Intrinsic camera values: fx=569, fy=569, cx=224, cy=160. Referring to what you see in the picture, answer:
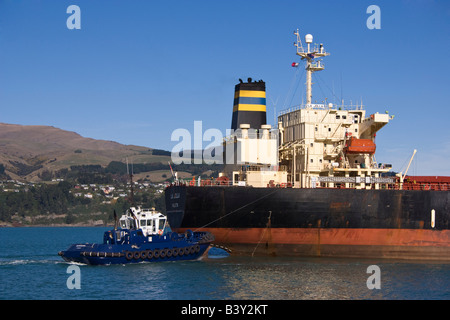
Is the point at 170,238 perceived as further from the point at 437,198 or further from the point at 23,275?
the point at 437,198

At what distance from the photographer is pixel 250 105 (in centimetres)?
4116

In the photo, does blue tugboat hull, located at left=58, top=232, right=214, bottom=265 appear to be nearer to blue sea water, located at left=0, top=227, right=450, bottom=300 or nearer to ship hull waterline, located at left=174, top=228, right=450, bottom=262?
blue sea water, located at left=0, top=227, right=450, bottom=300

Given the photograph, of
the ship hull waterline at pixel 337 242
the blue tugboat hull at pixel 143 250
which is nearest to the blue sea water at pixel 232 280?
the blue tugboat hull at pixel 143 250

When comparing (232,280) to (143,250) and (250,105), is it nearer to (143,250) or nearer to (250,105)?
(143,250)

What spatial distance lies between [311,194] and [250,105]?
8928mm

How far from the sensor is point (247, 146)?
1519 inches

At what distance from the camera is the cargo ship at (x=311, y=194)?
35.6 metres

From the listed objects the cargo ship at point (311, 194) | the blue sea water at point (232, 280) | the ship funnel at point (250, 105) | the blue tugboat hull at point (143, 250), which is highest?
the ship funnel at point (250, 105)

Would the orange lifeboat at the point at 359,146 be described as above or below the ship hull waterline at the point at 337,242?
above

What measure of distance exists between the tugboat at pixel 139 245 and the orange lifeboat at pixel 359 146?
1099 cm

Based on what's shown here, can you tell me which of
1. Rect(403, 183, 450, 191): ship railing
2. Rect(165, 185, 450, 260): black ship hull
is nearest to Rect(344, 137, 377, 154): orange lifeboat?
Rect(165, 185, 450, 260): black ship hull

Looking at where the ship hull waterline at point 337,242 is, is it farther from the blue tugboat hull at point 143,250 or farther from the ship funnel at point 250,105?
the ship funnel at point 250,105

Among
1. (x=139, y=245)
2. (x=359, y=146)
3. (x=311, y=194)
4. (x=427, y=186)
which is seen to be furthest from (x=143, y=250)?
(x=427, y=186)
